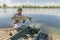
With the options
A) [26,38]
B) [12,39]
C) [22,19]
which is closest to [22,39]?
[26,38]

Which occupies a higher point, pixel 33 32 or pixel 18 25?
pixel 18 25

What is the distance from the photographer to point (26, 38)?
11.0 m

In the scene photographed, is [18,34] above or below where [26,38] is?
above

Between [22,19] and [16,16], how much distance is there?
1.39ft

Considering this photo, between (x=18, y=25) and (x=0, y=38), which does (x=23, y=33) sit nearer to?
(x=18, y=25)

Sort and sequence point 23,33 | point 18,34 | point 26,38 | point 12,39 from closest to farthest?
point 12,39
point 18,34
point 23,33
point 26,38

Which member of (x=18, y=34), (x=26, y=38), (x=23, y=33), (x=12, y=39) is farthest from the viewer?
(x=26, y=38)

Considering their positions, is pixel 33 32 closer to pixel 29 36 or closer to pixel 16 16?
pixel 29 36

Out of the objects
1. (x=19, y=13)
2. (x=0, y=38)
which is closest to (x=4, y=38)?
(x=0, y=38)

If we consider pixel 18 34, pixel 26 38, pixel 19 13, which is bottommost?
pixel 26 38

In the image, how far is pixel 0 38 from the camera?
10656 millimetres

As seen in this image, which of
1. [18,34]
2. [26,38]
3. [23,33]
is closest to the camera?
[18,34]

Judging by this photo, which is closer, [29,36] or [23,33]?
[23,33]

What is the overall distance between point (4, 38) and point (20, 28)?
1052 mm
